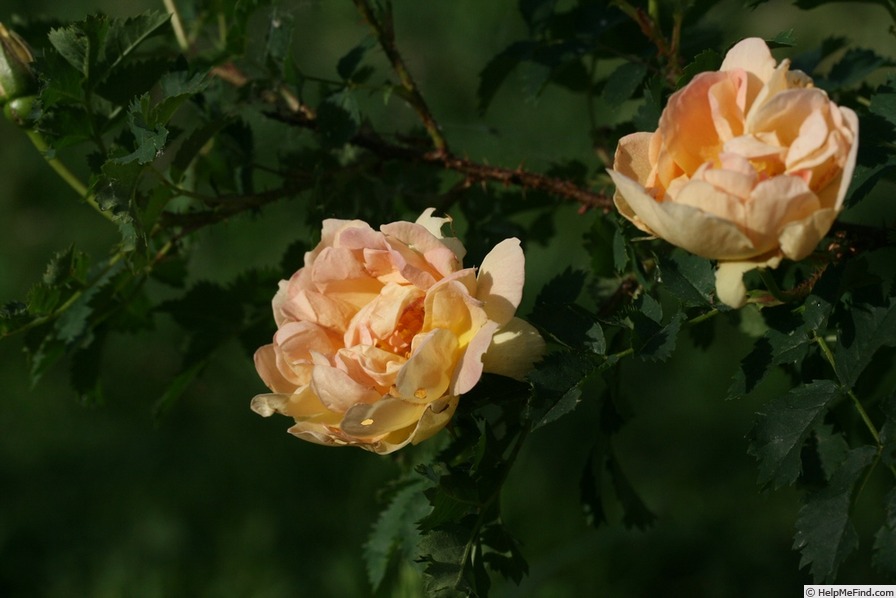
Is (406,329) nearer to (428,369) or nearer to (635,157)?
(428,369)

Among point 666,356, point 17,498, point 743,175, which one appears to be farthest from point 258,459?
point 743,175

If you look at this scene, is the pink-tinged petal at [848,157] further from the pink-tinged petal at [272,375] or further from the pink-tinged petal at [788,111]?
the pink-tinged petal at [272,375]

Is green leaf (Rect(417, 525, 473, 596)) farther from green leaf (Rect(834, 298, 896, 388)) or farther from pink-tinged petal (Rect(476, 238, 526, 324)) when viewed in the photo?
green leaf (Rect(834, 298, 896, 388))

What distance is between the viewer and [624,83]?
3.69 ft

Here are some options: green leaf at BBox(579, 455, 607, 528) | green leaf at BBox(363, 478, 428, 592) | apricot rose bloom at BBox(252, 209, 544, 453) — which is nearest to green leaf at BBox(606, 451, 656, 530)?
green leaf at BBox(579, 455, 607, 528)

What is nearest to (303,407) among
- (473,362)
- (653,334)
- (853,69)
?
(473,362)

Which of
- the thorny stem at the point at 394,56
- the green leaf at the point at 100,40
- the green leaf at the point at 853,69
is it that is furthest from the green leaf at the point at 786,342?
the green leaf at the point at 100,40

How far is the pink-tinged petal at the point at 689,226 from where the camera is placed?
69 centimetres

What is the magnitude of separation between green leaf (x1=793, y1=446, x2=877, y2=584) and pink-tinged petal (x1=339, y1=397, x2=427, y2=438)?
12.2 inches

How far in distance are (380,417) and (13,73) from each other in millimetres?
534

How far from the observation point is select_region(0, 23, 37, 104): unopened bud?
101cm

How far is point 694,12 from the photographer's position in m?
1.22

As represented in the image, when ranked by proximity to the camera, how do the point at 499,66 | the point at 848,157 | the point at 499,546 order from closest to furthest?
the point at 848,157
the point at 499,546
the point at 499,66

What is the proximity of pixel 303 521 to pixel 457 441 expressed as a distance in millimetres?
1359
